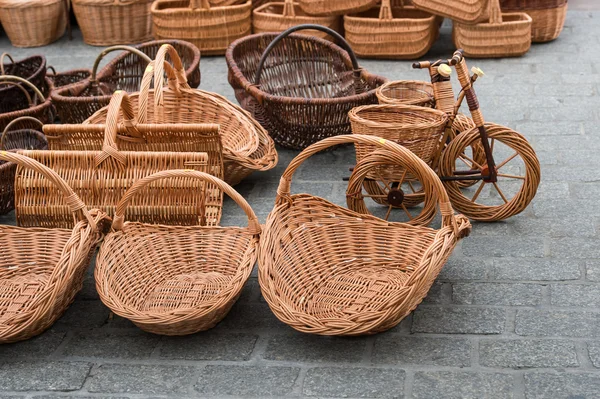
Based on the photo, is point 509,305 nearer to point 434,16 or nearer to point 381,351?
point 381,351

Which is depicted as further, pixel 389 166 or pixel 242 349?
pixel 389 166

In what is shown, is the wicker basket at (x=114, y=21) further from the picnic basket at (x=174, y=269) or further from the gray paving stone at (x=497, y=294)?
the gray paving stone at (x=497, y=294)

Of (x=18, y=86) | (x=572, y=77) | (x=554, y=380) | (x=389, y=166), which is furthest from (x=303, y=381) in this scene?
(x=572, y=77)

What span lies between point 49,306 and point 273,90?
2681mm

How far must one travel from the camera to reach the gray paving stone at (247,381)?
2.91 m

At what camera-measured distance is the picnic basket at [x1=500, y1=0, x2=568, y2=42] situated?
22.6 feet

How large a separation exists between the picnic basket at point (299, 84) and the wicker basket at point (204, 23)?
1566 millimetres

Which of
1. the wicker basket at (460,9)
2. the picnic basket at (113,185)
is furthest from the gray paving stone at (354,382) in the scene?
the wicker basket at (460,9)

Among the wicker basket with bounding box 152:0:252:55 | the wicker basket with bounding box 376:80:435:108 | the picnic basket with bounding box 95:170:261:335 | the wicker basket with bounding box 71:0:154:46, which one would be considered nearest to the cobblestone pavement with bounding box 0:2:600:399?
the picnic basket with bounding box 95:170:261:335

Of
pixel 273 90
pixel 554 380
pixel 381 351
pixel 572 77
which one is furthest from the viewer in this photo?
pixel 572 77

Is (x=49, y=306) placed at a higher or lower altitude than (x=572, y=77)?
higher

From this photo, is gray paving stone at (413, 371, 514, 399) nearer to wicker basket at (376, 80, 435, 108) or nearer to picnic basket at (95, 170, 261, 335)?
picnic basket at (95, 170, 261, 335)

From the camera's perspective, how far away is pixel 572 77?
20.5ft

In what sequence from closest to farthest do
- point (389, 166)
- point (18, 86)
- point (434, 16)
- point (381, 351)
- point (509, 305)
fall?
point (381, 351), point (509, 305), point (389, 166), point (18, 86), point (434, 16)
